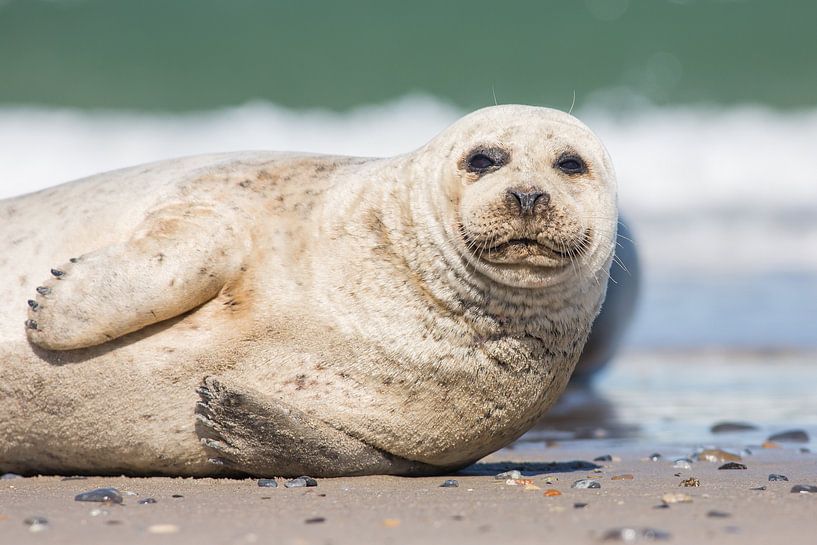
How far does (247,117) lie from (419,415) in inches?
723

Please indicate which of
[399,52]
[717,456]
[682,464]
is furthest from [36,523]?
[399,52]

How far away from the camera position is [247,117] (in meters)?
22.4

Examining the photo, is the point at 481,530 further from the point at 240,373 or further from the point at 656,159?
the point at 656,159

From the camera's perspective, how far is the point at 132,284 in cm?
441

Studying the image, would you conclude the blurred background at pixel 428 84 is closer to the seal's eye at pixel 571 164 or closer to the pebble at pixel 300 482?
the seal's eye at pixel 571 164

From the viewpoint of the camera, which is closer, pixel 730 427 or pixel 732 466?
pixel 732 466

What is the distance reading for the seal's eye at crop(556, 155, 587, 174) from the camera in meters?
4.53

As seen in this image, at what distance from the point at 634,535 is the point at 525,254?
1.44 m

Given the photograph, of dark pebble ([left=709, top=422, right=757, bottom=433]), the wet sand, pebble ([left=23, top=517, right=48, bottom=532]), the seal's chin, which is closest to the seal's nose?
the seal's chin

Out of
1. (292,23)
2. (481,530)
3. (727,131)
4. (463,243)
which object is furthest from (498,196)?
(292,23)

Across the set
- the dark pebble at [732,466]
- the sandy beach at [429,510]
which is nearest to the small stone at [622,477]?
the sandy beach at [429,510]

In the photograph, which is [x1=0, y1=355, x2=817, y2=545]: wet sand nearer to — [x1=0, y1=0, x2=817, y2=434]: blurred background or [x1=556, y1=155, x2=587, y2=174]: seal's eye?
[x1=556, y1=155, x2=587, y2=174]: seal's eye

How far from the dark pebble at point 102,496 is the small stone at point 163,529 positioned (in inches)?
22.2

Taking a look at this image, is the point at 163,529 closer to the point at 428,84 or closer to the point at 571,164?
the point at 571,164
